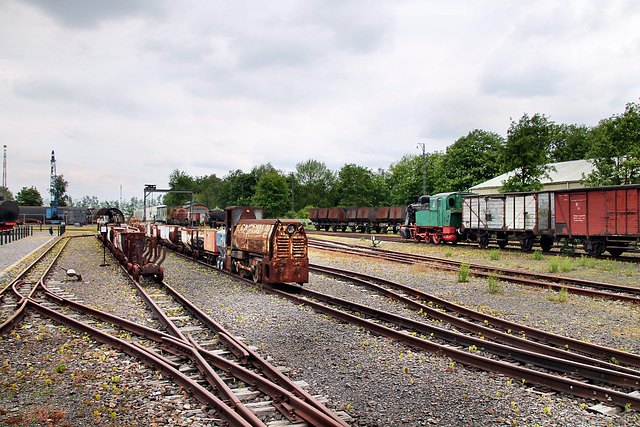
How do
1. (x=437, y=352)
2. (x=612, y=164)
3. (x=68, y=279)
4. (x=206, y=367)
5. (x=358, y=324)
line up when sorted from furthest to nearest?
(x=612, y=164), (x=68, y=279), (x=358, y=324), (x=437, y=352), (x=206, y=367)

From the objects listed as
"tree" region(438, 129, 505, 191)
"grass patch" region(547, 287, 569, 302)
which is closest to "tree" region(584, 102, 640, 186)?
"grass patch" region(547, 287, 569, 302)

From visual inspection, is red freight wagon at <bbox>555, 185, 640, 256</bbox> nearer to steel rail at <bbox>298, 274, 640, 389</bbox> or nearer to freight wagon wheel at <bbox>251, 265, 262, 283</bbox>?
steel rail at <bbox>298, 274, 640, 389</bbox>

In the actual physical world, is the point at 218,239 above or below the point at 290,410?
above

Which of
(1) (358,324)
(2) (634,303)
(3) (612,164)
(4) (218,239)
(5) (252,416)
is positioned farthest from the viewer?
(3) (612,164)

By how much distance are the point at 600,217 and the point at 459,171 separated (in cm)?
3702

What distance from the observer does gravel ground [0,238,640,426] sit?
455cm

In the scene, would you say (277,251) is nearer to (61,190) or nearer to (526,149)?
(526,149)

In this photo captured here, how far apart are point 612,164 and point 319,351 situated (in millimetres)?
29699

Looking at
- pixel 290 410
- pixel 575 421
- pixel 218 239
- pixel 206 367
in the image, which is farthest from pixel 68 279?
pixel 575 421

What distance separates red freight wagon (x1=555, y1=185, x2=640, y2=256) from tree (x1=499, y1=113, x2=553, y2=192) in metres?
10.00

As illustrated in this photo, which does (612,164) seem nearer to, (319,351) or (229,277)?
(229,277)

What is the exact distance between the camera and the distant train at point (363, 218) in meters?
39.0

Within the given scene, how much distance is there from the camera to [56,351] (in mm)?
6633

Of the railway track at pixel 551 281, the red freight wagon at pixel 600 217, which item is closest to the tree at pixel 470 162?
the red freight wagon at pixel 600 217
